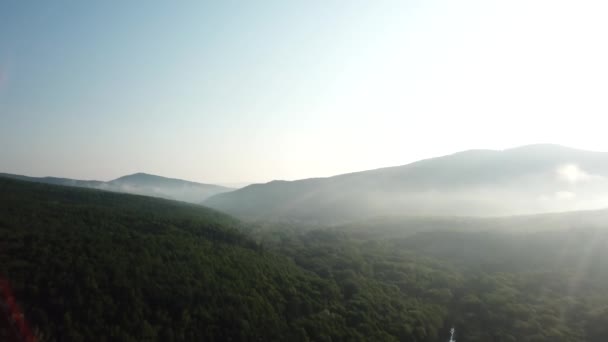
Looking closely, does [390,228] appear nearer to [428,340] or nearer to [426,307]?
[426,307]

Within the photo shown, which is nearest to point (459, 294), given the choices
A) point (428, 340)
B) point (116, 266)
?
point (428, 340)

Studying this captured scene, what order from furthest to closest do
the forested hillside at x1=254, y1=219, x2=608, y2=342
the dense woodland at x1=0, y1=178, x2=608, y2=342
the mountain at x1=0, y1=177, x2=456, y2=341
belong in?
the forested hillside at x1=254, y1=219, x2=608, y2=342
the dense woodland at x1=0, y1=178, x2=608, y2=342
the mountain at x1=0, y1=177, x2=456, y2=341

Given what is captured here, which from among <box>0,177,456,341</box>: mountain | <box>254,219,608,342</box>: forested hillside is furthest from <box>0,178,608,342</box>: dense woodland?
<box>254,219,608,342</box>: forested hillside

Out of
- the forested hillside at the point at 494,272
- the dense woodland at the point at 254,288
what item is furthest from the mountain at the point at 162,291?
the forested hillside at the point at 494,272

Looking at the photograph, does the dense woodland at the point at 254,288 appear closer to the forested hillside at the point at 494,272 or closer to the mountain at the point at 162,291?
the mountain at the point at 162,291

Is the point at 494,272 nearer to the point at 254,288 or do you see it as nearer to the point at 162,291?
the point at 254,288

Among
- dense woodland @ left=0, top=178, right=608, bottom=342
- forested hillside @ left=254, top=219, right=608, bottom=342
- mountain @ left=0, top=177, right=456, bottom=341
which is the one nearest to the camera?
mountain @ left=0, top=177, right=456, bottom=341

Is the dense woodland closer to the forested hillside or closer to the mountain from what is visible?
the mountain

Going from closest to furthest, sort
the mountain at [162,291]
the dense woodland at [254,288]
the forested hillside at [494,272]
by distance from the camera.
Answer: the mountain at [162,291]
the dense woodland at [254,288]
the forested hillside at [494,272]

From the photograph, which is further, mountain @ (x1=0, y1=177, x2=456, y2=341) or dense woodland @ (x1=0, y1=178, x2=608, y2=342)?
dense woodland @ (x1=0, y1=178, x2=608, y2=342)
